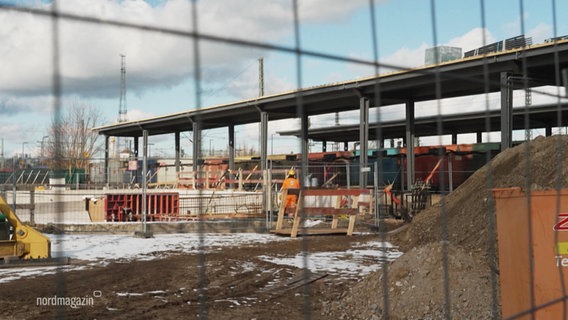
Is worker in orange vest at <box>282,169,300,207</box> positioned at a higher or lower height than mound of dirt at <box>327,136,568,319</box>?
higher

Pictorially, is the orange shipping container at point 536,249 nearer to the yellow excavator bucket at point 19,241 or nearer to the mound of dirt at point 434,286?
the mound of dirt at point 434,286

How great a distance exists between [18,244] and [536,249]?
296 inches

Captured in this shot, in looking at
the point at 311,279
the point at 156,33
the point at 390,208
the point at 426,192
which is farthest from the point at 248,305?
the point at 426,192

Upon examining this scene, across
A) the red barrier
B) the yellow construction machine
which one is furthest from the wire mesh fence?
the red barrier

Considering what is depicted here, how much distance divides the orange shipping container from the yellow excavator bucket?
23.0 feet

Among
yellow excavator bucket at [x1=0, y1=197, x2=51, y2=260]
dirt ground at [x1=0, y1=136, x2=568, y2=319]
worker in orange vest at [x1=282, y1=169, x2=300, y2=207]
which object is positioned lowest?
dirt ground at [x1=0, y1=136, x2=568, y2=319]

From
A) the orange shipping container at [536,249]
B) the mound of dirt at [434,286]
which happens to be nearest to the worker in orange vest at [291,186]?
the mound of dirt at [434,286]

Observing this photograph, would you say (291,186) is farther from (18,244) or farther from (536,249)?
(536,249)

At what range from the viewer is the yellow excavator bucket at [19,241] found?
8570 millimetres

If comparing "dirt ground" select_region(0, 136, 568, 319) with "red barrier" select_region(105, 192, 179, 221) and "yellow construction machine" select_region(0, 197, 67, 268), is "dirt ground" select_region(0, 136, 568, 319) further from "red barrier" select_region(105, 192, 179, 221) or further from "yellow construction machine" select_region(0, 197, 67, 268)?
"red barrier" select_region(105, 192, 179, 221)

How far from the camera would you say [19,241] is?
8789 millimetres

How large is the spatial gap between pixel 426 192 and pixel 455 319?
52.2ft

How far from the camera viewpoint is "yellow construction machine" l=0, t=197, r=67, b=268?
28.0 feet

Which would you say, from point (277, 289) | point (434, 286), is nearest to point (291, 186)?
point (277, 289)
